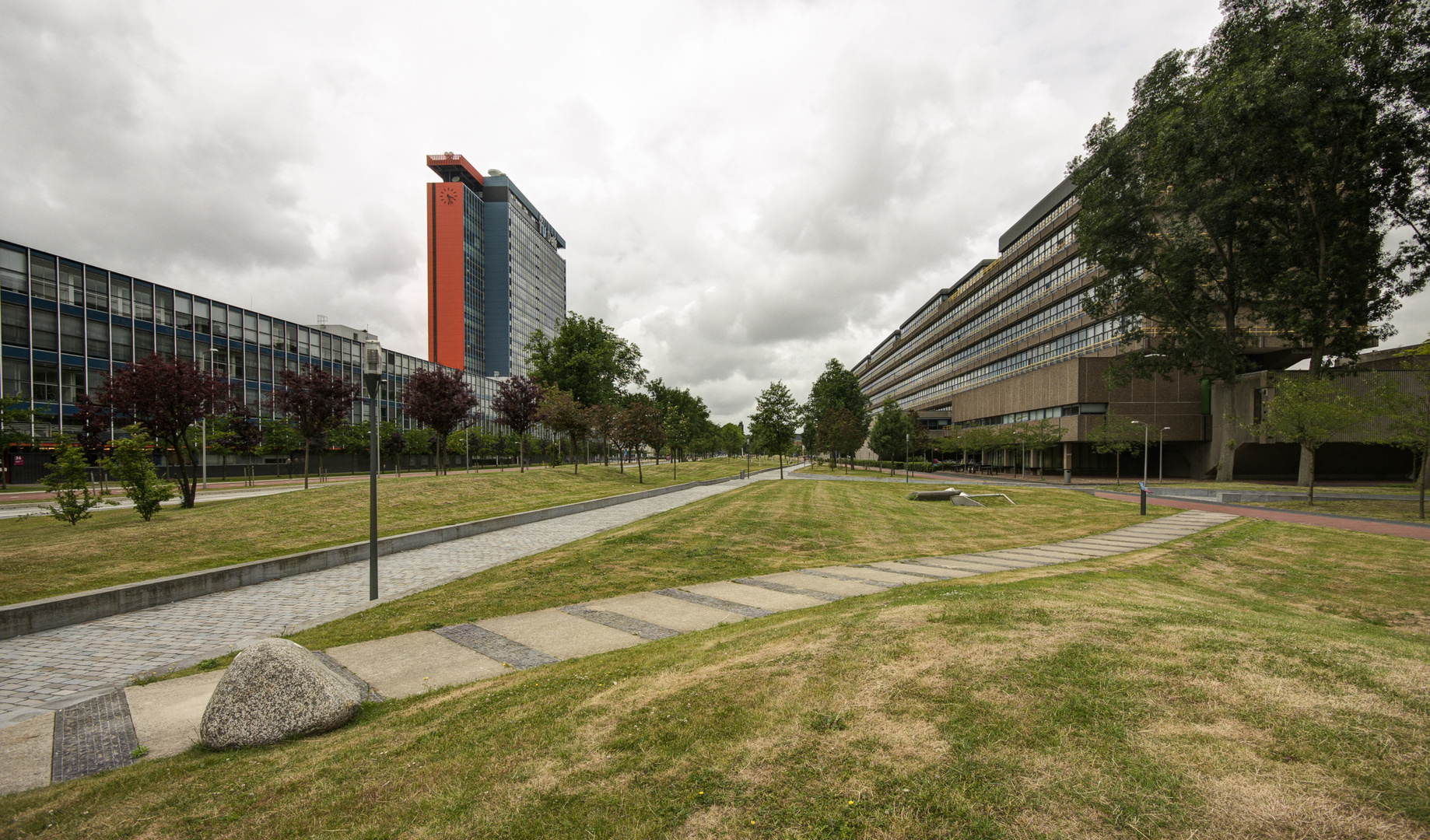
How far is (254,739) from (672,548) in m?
9.33

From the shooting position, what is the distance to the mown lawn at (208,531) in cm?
1026

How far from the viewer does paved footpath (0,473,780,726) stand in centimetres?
Result: 616

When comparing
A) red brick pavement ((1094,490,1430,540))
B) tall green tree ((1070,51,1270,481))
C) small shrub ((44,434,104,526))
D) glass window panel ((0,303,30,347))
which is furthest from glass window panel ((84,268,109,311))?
tall green tree ((1070,51,1270,481))

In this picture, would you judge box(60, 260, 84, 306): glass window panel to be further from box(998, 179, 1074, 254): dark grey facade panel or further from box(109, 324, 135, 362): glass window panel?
box(998, 179, 1074, 254): dark grey facade panel

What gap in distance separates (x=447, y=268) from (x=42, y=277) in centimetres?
7486

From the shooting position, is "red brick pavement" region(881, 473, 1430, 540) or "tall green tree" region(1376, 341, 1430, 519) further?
"tall green tree" region(1376, 341, 1430, 519)

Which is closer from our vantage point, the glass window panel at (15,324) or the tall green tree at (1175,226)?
the tall green tree at (1175,226)

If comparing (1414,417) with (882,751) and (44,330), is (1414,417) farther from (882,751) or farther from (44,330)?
(44,330)

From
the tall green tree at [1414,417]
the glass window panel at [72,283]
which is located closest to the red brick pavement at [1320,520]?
the tall green tree at [1414,417]

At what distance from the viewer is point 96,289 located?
47344 millimetres

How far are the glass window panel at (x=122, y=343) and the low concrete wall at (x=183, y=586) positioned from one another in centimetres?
5533

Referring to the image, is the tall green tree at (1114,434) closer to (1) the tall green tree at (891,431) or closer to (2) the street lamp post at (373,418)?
(1) the tall green tree at (891,431)


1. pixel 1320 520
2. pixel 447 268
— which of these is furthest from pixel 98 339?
pixel 1320 520

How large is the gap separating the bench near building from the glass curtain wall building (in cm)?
5953
